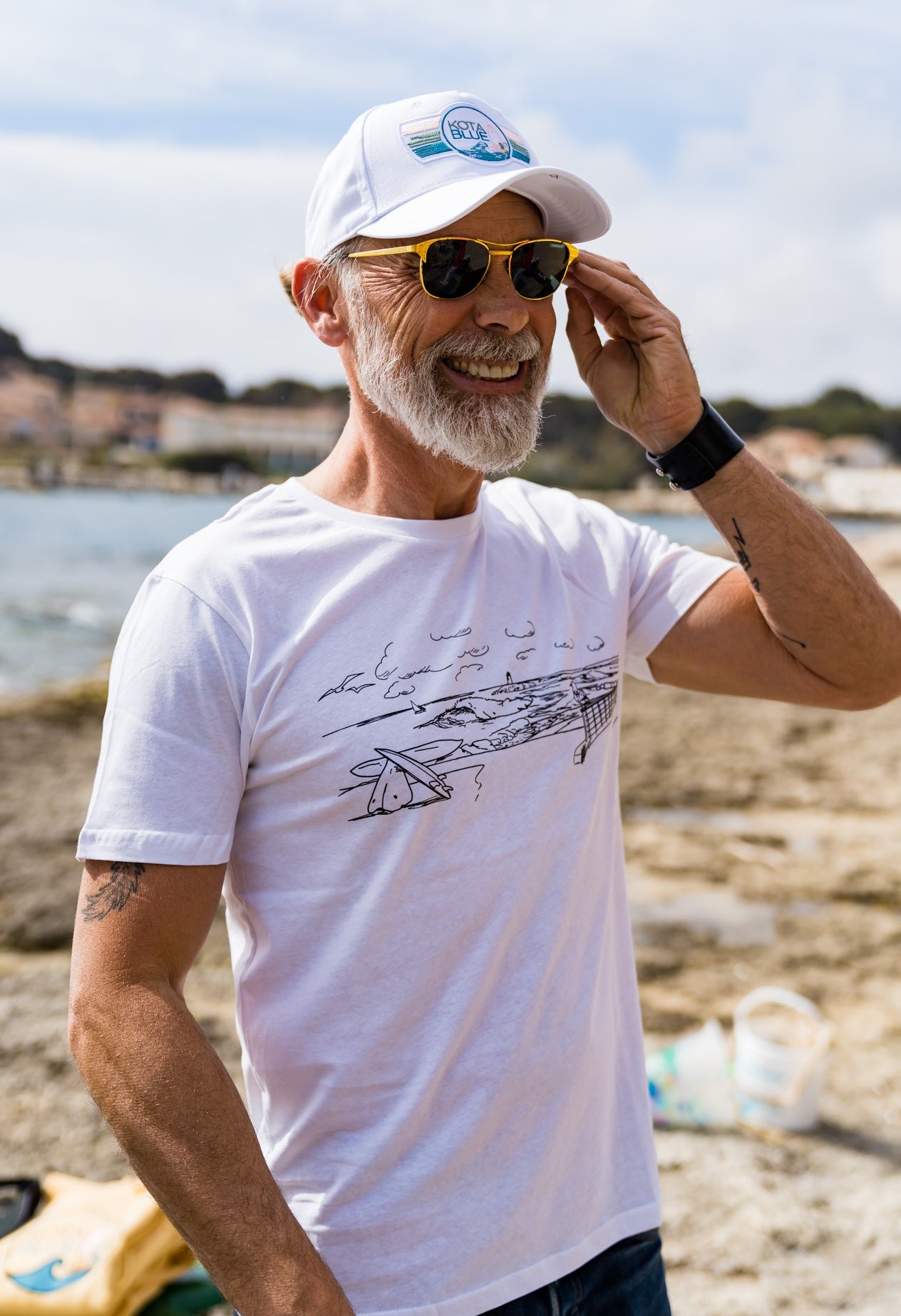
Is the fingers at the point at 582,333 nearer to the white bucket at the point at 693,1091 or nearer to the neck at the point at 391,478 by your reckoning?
the neck at the point at 391,478

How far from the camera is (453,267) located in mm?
1672

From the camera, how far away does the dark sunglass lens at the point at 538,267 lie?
172 cm

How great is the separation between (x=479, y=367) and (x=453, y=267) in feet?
0.52

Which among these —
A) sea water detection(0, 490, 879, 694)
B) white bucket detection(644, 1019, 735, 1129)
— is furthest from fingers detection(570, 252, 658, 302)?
white bucket detection(644, 1019, 735, 1129)

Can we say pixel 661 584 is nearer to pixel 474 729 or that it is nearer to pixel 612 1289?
pixel 474 729

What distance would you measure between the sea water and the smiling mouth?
44cm

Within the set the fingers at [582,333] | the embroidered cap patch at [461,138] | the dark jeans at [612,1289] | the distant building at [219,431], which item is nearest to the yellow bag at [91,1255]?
the dark jeans at [612,1289]

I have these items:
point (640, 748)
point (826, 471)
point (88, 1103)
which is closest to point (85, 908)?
point (88, 1103)

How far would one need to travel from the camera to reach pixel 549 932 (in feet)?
5.38

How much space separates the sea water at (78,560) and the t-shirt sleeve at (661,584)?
793 mm

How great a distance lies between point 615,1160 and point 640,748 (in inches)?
234

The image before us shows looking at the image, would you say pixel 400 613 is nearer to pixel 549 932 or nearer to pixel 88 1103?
pixel 549 932

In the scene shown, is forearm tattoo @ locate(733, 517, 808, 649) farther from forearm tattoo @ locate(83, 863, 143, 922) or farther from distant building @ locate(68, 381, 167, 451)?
distant building @ locate(68, 381, 167, 451)

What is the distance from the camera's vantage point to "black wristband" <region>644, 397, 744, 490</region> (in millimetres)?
1855
